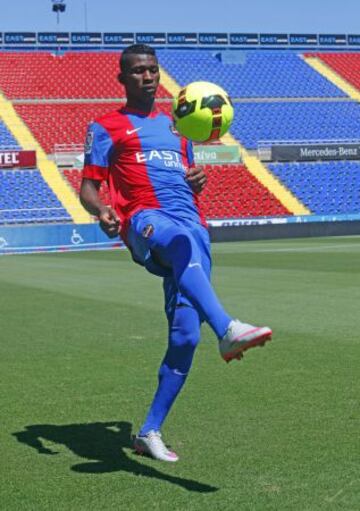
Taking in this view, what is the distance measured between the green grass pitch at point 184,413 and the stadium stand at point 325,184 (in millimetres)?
32331

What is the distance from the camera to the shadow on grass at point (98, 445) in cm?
462

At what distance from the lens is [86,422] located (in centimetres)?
586

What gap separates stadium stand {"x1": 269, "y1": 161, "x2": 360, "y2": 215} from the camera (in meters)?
45.4

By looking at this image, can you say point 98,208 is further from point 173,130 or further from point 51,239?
point 51,239

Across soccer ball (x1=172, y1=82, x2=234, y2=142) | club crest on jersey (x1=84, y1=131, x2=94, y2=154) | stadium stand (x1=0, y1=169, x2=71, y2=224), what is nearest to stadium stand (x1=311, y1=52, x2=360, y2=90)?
stadium stand (x1=0, y1=169, x2=71, y2=224)

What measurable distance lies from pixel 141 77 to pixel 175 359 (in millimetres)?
1638

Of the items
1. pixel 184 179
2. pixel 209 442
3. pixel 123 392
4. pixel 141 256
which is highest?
pixel 184 179

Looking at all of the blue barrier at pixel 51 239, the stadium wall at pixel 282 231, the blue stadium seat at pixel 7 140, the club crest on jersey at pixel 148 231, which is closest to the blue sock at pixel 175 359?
the club crest on jersey at pixel 148 231

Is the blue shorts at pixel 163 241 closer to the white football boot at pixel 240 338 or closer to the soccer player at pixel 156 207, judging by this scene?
the soccer player at pixel 156 207

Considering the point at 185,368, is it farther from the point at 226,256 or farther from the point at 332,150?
the point at 332,150

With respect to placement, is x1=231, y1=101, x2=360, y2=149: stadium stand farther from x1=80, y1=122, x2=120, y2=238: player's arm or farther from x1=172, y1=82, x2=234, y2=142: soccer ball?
x1=80, y1=122, x2=120, y2=238: player's arm

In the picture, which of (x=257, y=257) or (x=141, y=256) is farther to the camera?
(x=257, y=257)

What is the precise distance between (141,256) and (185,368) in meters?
0.66

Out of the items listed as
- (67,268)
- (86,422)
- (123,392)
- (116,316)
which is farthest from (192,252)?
(67,268)
